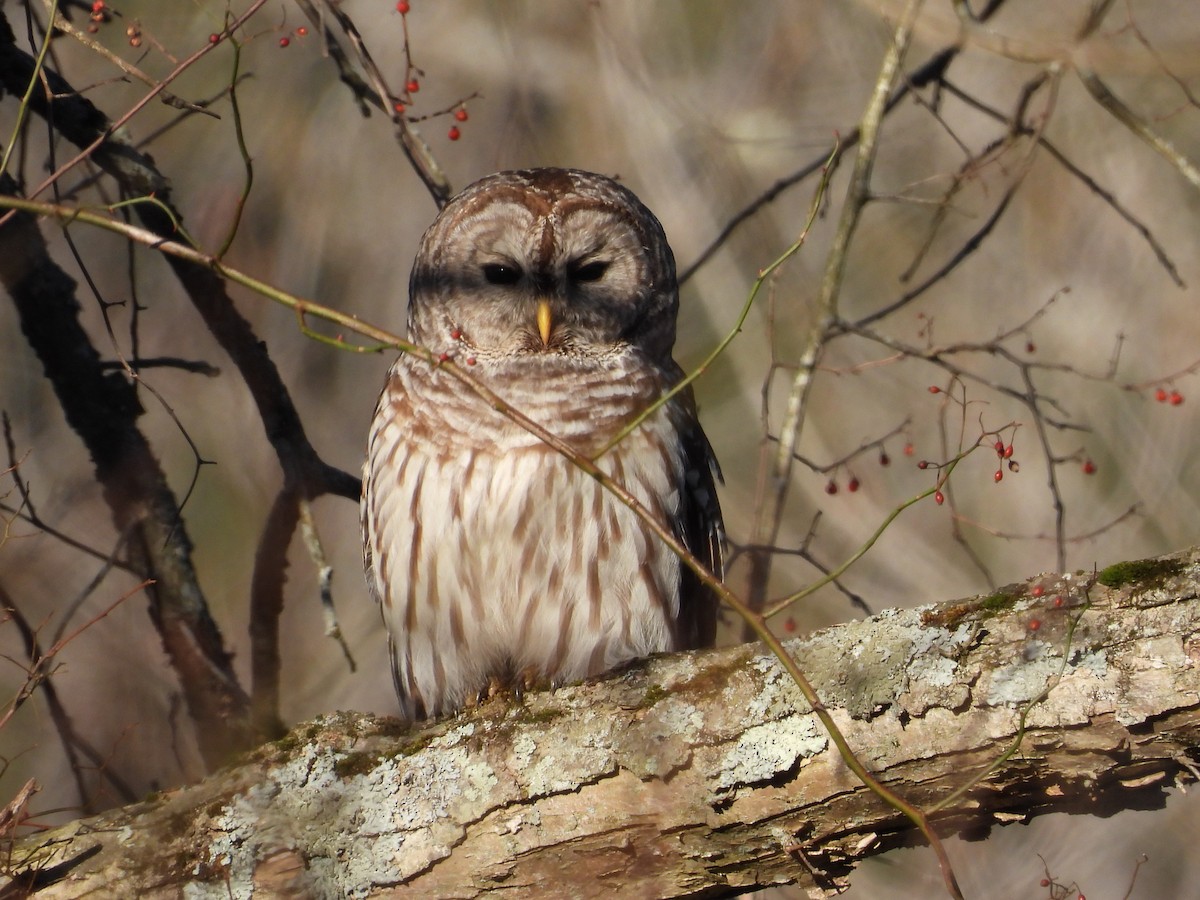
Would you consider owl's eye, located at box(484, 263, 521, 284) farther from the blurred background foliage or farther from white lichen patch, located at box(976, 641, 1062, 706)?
white lichen patch, located at box(976, 641, 1062, 706)

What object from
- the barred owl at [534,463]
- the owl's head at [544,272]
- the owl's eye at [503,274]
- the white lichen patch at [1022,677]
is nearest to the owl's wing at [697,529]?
the barred owl at [534,463]

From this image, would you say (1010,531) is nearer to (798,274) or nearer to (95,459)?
(798,274)

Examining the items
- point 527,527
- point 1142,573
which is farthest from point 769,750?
point 527,527

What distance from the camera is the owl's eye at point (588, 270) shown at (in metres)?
4.33

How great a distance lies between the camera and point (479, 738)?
2816 millimetres

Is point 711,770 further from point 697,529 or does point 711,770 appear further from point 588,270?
point 588,270

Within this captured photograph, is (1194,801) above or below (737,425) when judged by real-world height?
below

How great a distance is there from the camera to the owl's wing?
13.8 feet

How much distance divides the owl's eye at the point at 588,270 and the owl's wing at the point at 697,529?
486 millimetres

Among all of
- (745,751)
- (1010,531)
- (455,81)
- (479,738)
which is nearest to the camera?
(745,751)

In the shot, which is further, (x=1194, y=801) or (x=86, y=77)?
(x=86, y=77)

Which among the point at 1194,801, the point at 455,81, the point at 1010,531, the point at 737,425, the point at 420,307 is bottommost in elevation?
the point at 1194,801

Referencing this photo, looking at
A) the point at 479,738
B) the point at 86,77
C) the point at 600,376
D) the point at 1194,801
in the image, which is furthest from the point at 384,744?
the point at 86,77

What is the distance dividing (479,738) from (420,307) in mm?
2076
